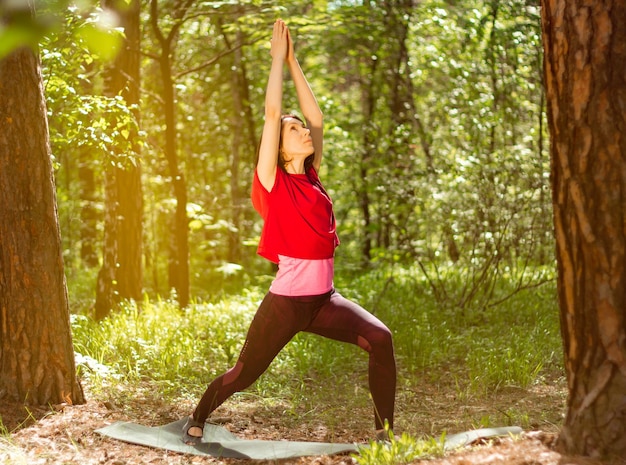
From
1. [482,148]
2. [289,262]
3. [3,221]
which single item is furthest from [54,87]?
[482,148]

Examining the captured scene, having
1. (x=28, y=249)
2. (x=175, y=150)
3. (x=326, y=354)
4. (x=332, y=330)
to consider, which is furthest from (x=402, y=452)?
(x=175, y=150)

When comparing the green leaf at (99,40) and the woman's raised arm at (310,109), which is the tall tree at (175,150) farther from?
the green leaf at (99,40)

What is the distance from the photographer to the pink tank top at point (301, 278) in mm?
4504

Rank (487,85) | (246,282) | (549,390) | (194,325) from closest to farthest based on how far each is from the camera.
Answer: (549,390) → (194,325) → (487,85) → (246,282)

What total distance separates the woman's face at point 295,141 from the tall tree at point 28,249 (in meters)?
1.84

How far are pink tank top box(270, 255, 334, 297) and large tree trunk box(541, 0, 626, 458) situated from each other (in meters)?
1.43

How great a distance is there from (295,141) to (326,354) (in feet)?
10.8

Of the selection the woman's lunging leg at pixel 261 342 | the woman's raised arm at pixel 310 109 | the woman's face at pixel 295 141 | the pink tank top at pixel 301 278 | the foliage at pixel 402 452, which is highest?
the woman's raised arm at pixel 310 109

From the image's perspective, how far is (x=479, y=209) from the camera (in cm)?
893

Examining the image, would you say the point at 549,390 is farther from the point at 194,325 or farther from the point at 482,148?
the point at 482,148

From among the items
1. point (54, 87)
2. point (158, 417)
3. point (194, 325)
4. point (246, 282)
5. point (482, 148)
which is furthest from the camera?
point (246, 282)

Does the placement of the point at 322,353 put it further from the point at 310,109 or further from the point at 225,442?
the point at 310,109

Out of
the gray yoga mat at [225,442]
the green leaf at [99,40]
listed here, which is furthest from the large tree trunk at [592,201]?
the green leaf at [99,40]

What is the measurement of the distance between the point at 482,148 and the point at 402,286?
6.96 ft
